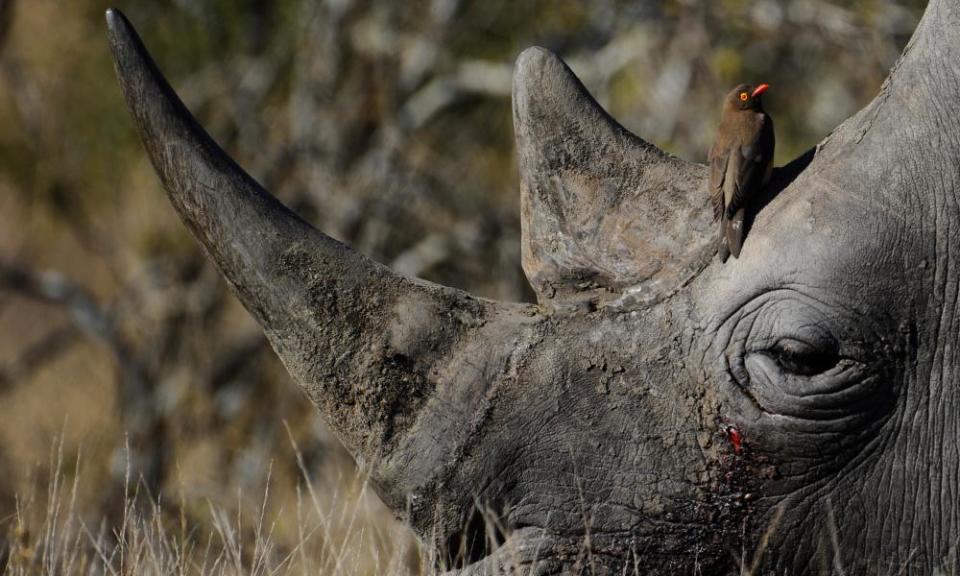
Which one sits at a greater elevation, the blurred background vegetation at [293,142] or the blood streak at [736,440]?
the blurred background vegetation at [293,142]

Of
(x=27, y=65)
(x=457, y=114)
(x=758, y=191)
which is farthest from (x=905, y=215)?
(x=27, y=65)

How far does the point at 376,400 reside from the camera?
3.80 m

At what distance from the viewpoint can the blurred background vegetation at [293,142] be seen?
9922 millimetres

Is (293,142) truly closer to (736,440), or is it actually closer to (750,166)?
(750,166)

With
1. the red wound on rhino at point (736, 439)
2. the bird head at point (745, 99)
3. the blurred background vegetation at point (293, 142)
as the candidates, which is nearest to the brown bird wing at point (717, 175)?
the bird head at point (745, 99)

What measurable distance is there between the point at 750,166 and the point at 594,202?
536 millimetres

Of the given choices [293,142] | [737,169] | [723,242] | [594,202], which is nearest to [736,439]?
[723,242]

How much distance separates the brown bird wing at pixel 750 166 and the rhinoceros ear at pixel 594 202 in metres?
0.14

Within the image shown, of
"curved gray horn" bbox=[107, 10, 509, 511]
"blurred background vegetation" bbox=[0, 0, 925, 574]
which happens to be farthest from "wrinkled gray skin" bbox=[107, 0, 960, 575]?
"blurred background vegetation" bbox=[0, 0, 925, 574]

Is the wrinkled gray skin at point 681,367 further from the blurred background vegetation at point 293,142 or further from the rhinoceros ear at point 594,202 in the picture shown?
the blurred background vegetation at point 293,142

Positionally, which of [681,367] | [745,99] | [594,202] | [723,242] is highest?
[745,99]

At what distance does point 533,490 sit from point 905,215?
123 cm

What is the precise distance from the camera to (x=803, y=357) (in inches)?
147

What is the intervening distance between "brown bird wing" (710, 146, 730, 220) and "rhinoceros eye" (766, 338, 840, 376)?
423 millimetres
